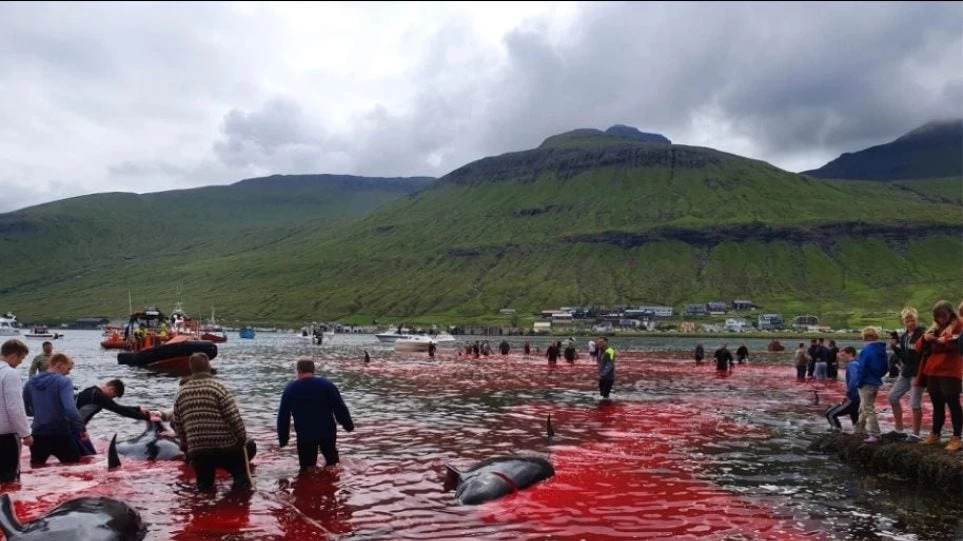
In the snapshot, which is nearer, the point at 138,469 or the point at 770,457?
the point at 138,469

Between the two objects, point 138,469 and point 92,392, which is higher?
point 92,392

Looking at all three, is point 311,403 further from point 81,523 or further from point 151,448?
point 151,448

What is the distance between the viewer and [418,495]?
12.8 m

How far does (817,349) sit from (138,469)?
122 feet

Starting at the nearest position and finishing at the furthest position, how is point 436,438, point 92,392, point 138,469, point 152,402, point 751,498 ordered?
1. point 751,498
2. point 138,469
3. point 92,392
4. point 436,438
5. point 152,402

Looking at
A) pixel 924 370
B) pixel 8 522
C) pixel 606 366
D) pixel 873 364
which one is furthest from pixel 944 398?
pixel 8 522

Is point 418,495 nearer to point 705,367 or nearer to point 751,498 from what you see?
point 751,498

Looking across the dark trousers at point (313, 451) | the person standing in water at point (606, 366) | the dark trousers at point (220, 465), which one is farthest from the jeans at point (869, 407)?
the dark trousers at point (220, 465)

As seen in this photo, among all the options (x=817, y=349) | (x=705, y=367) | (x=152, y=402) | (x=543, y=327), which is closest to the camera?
(x=152, y=402)

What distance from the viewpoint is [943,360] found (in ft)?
43.9

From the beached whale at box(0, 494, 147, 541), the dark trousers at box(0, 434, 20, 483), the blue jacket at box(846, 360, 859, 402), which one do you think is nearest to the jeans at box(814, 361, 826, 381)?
the blue jacket at box(846, 360, 859, 402)

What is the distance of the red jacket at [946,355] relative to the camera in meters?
13.1

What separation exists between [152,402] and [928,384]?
2683cm

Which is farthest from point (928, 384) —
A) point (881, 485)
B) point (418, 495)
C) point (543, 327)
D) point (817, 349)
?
point (543, 327)
